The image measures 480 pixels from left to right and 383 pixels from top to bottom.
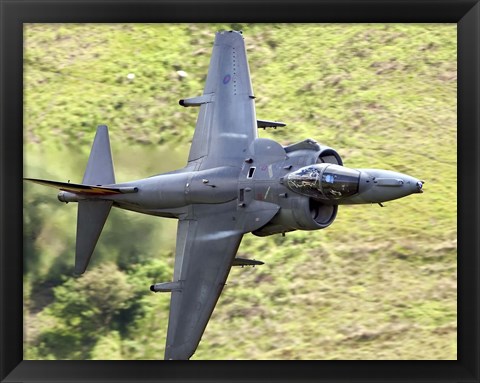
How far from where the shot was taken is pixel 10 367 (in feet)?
63.9

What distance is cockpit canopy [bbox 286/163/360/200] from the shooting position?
19.1m

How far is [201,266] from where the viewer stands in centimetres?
2145

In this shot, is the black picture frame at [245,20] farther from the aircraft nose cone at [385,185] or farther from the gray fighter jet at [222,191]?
the gray fighter jet at [222,191]

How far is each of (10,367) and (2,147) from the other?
12.7ft

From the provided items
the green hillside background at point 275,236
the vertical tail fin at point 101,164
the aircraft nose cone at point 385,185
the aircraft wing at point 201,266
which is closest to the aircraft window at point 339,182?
the aircraft nose cone at point 385,185

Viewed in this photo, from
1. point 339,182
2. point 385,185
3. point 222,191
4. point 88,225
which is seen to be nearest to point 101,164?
point 88,225

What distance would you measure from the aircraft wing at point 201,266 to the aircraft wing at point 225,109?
46.1 inches

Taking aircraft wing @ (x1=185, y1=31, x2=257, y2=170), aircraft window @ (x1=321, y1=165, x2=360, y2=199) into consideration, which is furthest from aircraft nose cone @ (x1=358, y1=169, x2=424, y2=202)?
aircraft wing @ (x1=185, y1=31, x2=257, y2=170)

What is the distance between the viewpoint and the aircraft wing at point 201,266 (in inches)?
820

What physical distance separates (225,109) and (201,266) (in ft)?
11.3

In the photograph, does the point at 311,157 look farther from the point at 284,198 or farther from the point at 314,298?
the point at 314,298

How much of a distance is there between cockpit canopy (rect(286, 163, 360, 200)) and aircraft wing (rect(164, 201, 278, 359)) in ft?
3.84

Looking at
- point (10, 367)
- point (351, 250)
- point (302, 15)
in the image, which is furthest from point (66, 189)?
point (351, 250)

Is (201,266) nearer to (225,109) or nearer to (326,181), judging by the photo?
(225,109)
